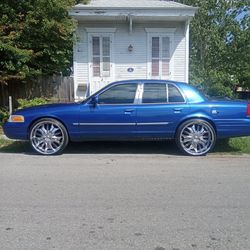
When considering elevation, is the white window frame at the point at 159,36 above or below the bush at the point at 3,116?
above

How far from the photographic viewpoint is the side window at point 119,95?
310 inches

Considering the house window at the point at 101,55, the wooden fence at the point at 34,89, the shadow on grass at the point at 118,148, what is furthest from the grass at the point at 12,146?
the house window at the point at 101,55

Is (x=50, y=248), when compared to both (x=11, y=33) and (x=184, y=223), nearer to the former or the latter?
(x=184, y=223)

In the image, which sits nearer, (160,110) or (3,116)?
(160,110)

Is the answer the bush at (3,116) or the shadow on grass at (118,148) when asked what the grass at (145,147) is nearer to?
the shadow on grass at (118,148)

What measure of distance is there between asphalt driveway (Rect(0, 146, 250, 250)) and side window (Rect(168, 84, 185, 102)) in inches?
48.1

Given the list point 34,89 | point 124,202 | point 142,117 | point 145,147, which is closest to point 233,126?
point 142,117

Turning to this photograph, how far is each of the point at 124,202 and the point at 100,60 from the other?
1036cm

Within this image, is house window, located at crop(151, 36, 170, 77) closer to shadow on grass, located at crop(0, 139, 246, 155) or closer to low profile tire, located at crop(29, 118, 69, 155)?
shadow on grass, located at crop(0, 139, 246, 155)

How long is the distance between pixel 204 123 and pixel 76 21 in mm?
7795

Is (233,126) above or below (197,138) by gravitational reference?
above

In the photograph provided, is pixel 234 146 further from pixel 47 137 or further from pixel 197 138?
pixel 47 137

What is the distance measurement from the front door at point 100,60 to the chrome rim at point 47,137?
692 cm

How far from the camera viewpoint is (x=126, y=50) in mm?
14594
